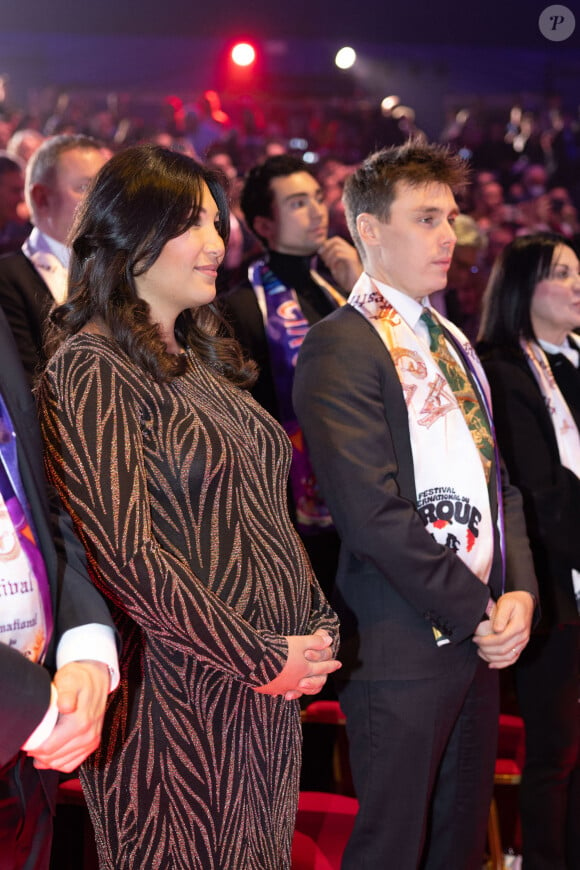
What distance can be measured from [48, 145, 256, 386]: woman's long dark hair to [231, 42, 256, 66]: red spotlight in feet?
13.6

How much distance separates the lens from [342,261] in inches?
123

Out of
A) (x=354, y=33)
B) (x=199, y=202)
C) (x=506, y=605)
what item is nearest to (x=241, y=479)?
(x=199, y=202)

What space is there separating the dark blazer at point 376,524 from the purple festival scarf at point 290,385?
68cm

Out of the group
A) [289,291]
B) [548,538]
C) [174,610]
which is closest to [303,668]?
[174,610]

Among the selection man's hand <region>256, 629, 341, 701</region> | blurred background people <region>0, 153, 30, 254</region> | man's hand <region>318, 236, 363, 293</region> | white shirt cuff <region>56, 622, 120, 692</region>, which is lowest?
man's hand <region>256, 629, 341, 701</region>

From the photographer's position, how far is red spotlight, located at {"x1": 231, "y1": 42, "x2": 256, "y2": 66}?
5.39 meters

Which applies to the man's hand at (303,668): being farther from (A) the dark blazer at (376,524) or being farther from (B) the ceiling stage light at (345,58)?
(B) the ceiling stage light at (345,58)

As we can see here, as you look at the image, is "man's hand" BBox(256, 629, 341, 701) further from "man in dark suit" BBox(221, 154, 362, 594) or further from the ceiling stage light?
the ceiling stage light

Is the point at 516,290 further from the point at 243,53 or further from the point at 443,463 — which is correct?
the point at 243,53

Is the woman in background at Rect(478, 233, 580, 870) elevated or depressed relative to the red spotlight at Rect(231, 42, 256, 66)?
depressed

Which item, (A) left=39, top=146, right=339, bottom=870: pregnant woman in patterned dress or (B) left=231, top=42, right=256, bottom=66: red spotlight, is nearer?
(A) left=39, top=146, right=339, bottom=870: pregnant woman in patterned dress

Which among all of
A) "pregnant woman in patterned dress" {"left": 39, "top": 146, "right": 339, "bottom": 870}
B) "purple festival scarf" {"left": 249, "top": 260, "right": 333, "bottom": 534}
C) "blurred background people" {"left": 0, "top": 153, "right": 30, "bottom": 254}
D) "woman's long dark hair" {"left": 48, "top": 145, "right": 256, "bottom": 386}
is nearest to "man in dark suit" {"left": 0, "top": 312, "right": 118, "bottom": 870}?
"pregnant woman in patterned dress" {"left": 39, "top": 146, "right": 339, "bottom": 870}

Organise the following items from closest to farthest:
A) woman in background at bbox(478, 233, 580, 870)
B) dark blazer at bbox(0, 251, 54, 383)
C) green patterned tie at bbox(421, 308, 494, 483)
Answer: green patterned tie at bbox(421, 308, 494, 483), woman in background at bbox(478, 233, 580, 870), dark blazer at bbox(0, 251, 54, 383)

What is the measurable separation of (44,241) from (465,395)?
1301 mm
